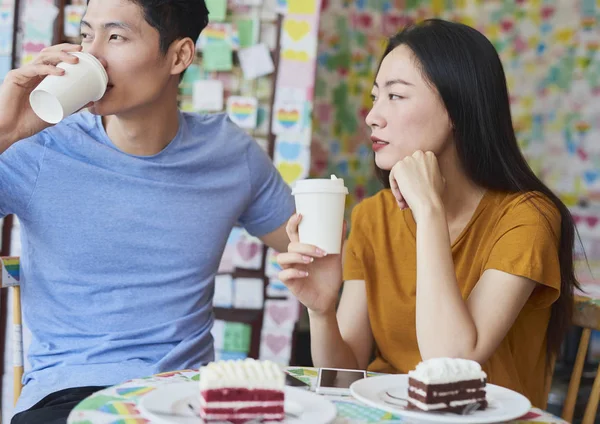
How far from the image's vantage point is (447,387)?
0.95 metres

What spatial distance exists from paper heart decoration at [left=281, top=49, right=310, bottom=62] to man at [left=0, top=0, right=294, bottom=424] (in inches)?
45.6

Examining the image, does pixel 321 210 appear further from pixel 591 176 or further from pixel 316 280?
pixel 591 176

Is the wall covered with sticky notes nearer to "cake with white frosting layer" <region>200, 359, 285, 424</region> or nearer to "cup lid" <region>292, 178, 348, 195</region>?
"cup lid" <region>292, 178, 348, 195</region>

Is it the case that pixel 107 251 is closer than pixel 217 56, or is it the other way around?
pixel 107 251

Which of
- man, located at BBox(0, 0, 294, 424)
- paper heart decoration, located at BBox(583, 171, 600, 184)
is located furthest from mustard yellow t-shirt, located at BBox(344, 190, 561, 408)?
paper heart decoration, located at BBox(583, 171, 600, 184)

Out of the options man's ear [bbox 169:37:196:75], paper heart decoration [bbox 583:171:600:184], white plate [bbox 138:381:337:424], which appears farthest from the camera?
paper heart decoration [bbox 583:171:600:184]

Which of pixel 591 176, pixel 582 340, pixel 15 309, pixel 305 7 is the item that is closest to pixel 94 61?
pixel 15 309

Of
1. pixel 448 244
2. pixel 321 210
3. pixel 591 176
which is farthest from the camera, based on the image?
pixel 591 176

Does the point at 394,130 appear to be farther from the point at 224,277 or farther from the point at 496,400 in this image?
the point at 224,277

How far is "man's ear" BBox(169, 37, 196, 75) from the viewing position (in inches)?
68.1

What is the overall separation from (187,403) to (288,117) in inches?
79.8

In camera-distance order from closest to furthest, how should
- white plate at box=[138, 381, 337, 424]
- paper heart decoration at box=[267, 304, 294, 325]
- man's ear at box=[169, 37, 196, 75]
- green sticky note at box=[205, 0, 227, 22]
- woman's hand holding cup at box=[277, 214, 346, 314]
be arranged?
white plate at box=[138, 381, 337, 424] → woman's hand holding cup at box=[277, 214, 346, 314] → man's ear at box=[169, 37, 196, 75] → green sticky note at box=[205, 0, 227, 22] → paper heart decoration at box=[267, 304, 294, 325]

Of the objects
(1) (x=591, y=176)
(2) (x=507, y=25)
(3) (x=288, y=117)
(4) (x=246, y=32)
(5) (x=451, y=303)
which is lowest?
(5) (x=451, y=303)

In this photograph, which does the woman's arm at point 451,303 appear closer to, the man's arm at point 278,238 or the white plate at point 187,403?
the white plate at point 187,403
